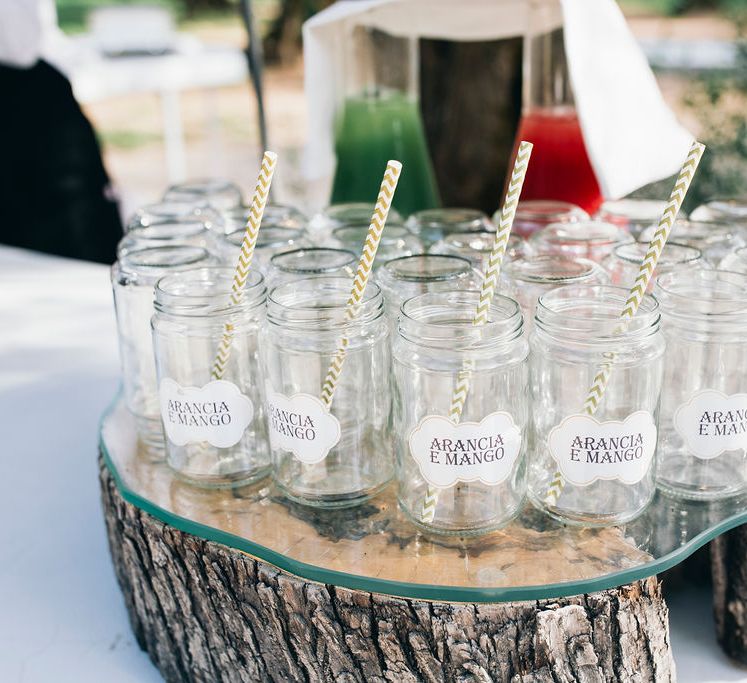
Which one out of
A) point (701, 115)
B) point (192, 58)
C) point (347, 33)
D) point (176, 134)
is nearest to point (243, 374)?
point (347, 33)

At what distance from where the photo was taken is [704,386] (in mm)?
877

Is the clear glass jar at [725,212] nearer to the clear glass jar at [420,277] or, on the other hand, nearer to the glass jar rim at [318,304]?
the clear glass jar at [420,277]

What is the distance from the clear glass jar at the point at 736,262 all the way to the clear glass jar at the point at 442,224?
0.84 feet

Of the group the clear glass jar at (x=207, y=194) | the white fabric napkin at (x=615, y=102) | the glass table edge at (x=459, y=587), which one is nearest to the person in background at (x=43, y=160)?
the clear glass jar at (x=207, y=194)

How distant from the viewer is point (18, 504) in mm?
1206

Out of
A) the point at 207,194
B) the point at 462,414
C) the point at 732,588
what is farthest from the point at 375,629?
the point at 207,194

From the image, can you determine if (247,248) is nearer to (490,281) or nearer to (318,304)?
(318,304)

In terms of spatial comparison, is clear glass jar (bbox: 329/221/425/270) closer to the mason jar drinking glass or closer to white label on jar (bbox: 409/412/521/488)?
the mason jar drinking glass

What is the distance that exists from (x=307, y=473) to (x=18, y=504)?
514 mm

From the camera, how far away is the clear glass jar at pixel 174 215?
1.17m

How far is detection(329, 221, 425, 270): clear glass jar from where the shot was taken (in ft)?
3.37

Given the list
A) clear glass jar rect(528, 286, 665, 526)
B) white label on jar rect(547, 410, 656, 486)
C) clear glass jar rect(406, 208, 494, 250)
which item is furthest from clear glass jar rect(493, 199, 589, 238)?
white label on jar rect(547, 410, 656, 486)

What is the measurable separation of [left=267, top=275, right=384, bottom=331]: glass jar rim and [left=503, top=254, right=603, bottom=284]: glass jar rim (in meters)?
0.16

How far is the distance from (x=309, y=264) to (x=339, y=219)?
20 centimetres
